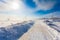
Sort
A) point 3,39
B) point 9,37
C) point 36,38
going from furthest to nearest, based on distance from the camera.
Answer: point 36,38
point 9,37
point 3,39

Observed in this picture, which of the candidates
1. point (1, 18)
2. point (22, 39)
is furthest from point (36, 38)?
point (1, 18)

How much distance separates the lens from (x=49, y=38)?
4.75 m

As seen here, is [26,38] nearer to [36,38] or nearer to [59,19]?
[36,38]

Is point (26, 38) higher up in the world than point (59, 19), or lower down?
lower down

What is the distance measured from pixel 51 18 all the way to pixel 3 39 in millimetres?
5085

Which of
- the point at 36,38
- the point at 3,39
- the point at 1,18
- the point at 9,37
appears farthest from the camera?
the point at 1,18

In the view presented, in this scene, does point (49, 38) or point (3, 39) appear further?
point (49, 38)

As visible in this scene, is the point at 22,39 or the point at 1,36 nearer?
the point at 1,36

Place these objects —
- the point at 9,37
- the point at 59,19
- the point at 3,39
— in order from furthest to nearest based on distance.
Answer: the point at 59,19, the point at 9,37, the point at 3,39

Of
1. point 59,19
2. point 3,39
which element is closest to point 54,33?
point 3,39

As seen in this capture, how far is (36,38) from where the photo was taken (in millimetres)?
4703

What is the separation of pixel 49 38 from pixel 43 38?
0.63 feet

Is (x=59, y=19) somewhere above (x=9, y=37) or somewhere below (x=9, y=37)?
above

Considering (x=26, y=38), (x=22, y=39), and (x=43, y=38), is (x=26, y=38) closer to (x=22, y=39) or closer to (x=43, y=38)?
(x=22, y=39)
